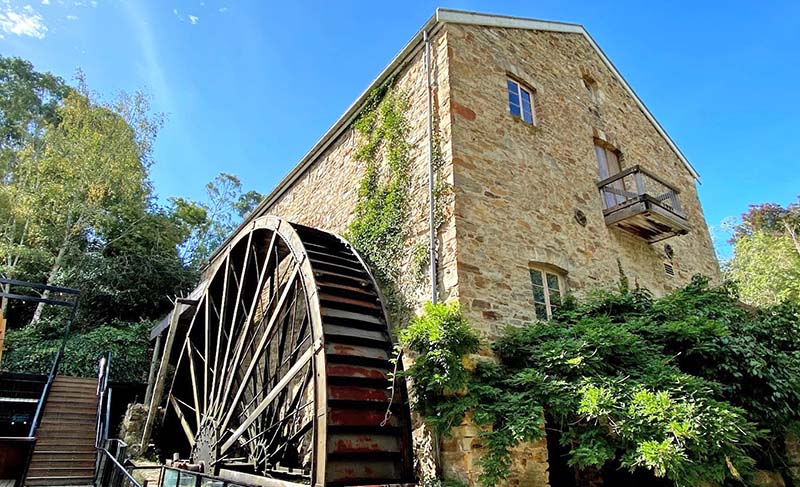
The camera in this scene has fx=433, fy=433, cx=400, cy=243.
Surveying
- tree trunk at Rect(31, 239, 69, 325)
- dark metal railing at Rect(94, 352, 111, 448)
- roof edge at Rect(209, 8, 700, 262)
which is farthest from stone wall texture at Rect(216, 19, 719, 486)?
tree trunk at Rect(31, 239, 69, 325)

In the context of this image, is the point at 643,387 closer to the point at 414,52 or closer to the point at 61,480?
the point at 414,52

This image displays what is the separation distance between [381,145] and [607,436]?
493 centimetres

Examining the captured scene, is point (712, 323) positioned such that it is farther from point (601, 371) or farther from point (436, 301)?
point (436, 301)

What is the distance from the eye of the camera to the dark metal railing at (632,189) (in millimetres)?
7409

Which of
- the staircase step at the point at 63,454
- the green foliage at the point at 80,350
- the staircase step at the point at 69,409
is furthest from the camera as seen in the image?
the green foliage at the point at 80,350

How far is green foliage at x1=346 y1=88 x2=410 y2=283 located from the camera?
19.6ft

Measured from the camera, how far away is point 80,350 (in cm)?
1150

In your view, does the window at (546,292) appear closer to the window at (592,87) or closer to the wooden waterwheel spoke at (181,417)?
the window at (592,87)

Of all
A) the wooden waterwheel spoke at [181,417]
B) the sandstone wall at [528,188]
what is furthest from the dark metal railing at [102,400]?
the sandstone wall at [528,188]

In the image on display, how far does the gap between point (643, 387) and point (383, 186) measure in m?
4.15

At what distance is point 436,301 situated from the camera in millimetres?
4891

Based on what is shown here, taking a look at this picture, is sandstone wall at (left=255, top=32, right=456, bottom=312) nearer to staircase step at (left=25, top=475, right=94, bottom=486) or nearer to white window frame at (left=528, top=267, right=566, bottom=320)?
white window frame at (left=528, top=267, right=566, bottom=320)

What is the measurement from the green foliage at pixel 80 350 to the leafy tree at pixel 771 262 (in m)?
18.8

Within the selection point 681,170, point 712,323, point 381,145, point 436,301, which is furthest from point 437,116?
point 681,170
